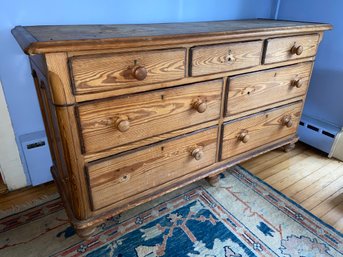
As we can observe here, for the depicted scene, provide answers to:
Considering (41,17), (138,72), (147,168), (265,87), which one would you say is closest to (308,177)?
(265,87)

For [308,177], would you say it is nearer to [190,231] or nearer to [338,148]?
[338,148]

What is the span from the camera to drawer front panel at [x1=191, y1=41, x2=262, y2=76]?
112 cm

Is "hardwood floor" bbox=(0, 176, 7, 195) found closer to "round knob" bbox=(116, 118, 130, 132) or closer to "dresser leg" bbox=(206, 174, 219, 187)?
"round knob" bbox=(116, 118, 130, 132)

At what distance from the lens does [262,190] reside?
1.54 m

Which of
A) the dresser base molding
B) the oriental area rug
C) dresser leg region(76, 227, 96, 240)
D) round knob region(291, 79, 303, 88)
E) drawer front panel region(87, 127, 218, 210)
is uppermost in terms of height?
round knob region(291, 79, 303, 88)

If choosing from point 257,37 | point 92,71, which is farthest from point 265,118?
point 92,71

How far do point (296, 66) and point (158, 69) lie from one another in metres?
0.88

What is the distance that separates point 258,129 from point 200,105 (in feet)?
1.73

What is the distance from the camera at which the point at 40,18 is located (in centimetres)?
123

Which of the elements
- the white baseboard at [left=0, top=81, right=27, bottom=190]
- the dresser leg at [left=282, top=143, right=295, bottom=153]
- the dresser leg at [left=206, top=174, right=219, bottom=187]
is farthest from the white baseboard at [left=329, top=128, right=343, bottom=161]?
the white baseboard at [left=0, top=81, right=27, bottom=190]

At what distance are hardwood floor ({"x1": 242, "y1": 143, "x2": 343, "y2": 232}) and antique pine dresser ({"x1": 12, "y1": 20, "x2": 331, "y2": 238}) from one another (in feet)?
0.75

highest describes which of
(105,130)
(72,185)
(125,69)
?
(125,69)

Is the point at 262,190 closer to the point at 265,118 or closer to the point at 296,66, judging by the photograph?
the point at 265,118

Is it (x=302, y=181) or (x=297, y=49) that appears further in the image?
(x=302, y=181)
